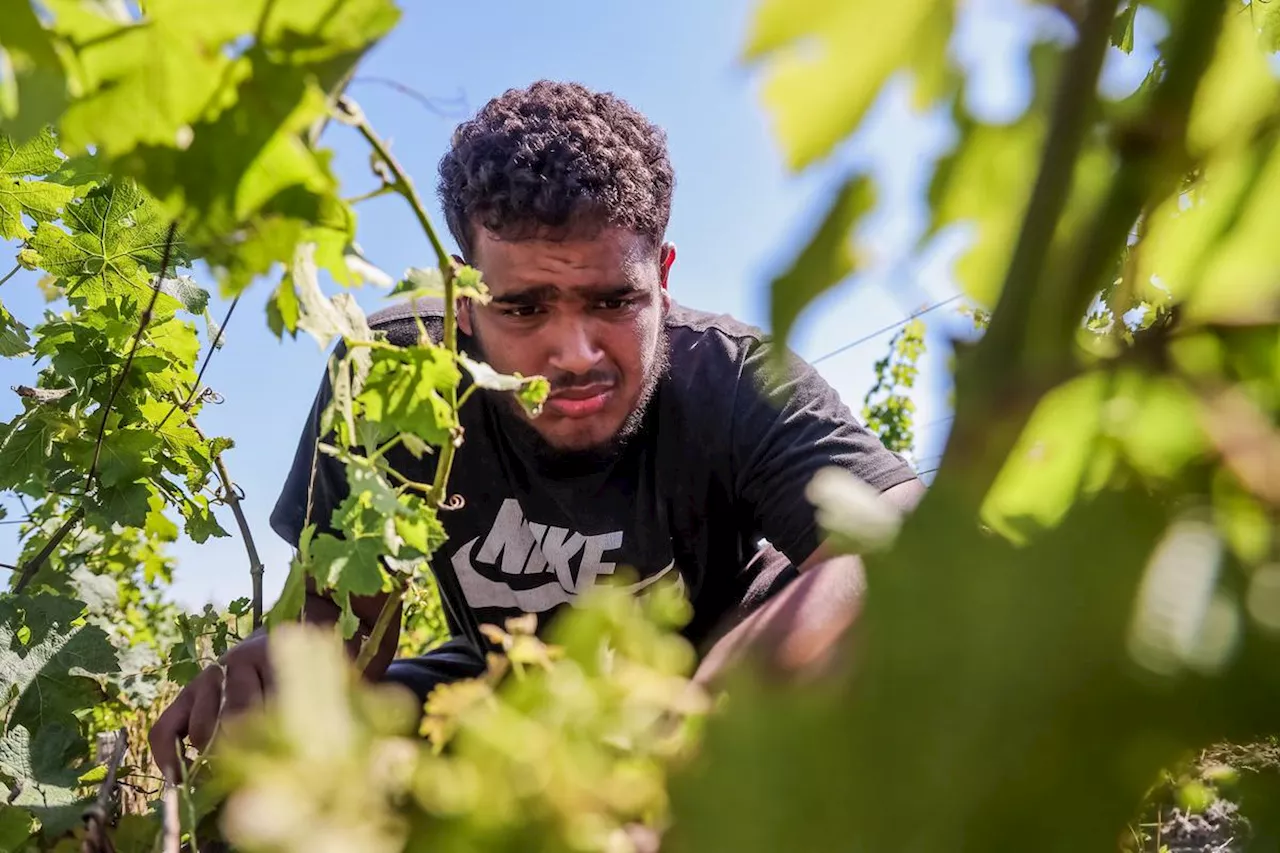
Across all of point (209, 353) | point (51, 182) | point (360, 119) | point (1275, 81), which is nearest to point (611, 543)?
point (209, 353)

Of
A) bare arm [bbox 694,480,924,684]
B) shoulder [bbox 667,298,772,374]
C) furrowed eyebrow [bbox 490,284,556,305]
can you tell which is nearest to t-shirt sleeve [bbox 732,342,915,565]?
shoulder [bbox 667,298,772,374]

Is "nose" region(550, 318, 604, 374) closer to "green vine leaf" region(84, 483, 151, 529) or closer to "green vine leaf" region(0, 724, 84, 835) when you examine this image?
"green vine leaf" region(84, 483, 151, 529)

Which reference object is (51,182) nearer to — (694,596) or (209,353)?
(209,353)

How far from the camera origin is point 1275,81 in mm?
432

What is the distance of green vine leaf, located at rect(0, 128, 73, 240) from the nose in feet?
3.31

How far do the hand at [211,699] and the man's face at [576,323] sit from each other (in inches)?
36.6

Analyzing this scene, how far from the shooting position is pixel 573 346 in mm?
2215

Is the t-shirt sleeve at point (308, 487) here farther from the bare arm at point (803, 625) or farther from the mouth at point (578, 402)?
the bare arm at point (803, 625)

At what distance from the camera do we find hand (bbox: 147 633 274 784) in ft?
4.36

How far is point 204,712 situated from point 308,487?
4.12 ft

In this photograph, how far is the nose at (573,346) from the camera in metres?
2.22

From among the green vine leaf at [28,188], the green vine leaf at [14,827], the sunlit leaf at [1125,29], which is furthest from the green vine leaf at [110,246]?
the sunlit leaf at [1125,29]

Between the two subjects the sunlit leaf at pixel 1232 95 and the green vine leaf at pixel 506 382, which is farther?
the green vine leaf at pixel 506 382

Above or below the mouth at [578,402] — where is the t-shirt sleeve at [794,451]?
below
